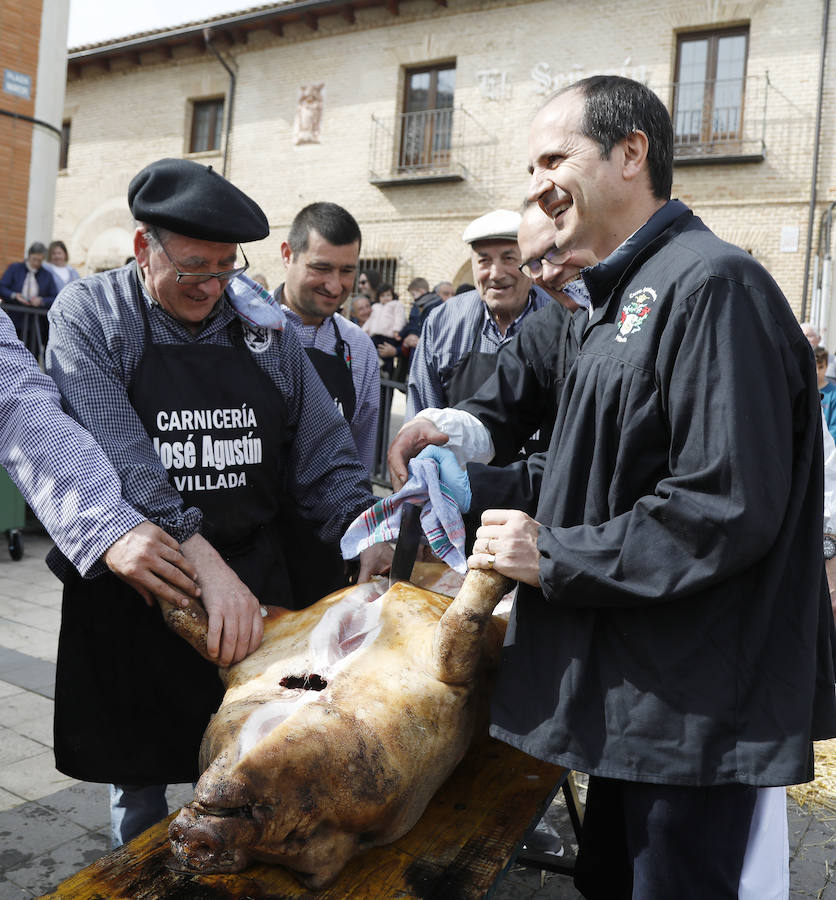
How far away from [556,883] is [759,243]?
12.4 metres

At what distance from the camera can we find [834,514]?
451cm

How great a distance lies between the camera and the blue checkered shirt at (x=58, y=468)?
1971mm

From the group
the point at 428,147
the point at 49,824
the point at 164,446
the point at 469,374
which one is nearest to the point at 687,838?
the point at 164,446

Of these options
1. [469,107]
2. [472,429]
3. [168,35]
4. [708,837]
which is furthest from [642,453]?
[168,35]

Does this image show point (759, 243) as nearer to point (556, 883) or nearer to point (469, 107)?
point (469, 107)

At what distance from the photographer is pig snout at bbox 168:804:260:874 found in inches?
58.6

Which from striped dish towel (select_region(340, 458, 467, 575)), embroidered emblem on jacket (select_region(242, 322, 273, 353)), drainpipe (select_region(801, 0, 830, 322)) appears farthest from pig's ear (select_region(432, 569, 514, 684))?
drainpipe (select_region(801, 0, 830, 322))

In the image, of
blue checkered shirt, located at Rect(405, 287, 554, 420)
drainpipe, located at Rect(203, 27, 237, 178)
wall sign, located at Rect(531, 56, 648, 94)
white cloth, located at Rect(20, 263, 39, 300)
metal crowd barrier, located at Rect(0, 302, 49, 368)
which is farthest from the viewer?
drainpipe, located at Rect(203, 27, 237, 178)

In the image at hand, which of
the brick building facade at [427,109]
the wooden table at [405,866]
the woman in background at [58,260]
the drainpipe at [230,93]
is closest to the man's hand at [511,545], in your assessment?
the wooden table at [405,866]

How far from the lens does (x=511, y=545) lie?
1.68 meters

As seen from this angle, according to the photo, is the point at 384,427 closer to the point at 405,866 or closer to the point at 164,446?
the point at 164,446

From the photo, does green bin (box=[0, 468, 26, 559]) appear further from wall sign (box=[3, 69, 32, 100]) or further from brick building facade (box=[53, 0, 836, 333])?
brick building facade (box=[53, 0, 836, 333])

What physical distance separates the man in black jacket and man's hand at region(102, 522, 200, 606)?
2.33 ft

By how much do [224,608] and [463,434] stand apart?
819mm
